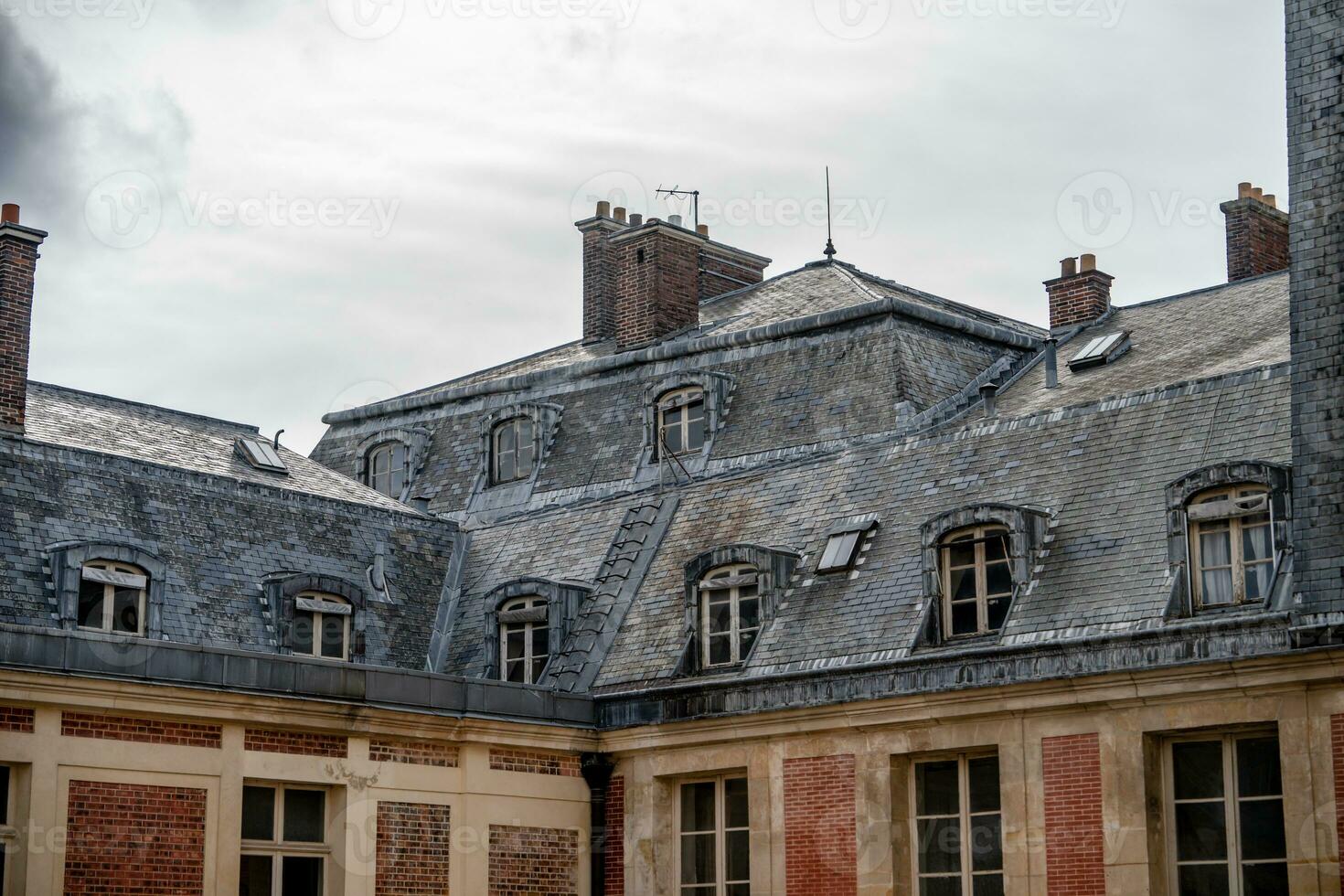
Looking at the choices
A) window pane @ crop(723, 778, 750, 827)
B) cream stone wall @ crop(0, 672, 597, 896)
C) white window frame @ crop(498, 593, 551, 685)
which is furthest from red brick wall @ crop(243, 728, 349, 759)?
window pane @ crop(723, 778, 750, 827)

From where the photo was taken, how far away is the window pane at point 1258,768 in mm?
19766

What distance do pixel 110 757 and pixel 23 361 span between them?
7540mm

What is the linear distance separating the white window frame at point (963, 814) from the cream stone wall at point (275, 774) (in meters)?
4.63

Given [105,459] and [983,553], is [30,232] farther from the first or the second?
[983,553]

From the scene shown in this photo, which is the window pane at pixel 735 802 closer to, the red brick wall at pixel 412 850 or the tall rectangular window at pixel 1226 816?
the red brick wall at pixel 412 850

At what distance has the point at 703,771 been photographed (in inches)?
957

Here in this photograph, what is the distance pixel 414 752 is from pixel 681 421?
8426 millimetres

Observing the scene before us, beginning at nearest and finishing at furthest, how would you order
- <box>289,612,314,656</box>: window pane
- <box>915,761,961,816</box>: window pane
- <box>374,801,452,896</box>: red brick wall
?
<box>915,761,961,816</box>: window pane, <box>374,801,452,896</box>: red brick wall, <box>289,612,314,656</box>: window pane

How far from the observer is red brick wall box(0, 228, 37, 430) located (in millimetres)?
26109

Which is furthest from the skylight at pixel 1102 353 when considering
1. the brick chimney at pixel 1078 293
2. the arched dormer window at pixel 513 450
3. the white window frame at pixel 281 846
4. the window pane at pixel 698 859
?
the white window frame at pixel 281 846

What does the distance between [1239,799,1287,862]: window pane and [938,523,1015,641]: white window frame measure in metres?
3.57

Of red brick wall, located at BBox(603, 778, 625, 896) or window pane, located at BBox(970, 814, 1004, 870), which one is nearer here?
window pane, located at BBox(970, 814, 1004, 870)

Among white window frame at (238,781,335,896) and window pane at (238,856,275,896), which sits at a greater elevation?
white window frame at (238,781,335,896)

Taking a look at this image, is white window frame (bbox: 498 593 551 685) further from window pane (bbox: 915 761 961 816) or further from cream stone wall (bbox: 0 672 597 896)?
window pane (bbox: 915 761 961 816)
